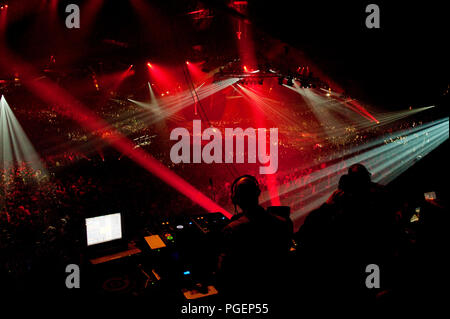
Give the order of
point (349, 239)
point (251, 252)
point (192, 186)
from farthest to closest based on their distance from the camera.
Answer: point (192, 186), point (349, 239), point (251, 252)

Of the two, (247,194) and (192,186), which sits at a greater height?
(247,194)

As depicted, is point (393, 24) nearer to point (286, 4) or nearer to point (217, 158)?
point (286, 4)

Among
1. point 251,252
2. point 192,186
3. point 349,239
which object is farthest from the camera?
point 192,186

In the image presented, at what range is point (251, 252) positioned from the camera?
1494 millimetres

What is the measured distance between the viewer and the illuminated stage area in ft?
6.37

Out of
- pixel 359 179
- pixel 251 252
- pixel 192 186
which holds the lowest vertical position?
pixel 192 186

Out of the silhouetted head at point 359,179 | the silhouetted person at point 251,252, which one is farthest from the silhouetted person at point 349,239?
the silhouetted person at point 251,252

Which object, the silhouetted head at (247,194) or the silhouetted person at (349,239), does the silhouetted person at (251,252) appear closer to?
the silhouetted head at (247,194)

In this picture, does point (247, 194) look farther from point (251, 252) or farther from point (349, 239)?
point (349, 239)

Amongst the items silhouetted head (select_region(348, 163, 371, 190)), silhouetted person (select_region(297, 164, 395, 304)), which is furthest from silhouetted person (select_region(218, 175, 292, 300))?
silhouetted head (select_region(348, 163, 371, 190))

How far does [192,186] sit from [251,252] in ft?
16.9

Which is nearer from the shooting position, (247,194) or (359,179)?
(247,194)

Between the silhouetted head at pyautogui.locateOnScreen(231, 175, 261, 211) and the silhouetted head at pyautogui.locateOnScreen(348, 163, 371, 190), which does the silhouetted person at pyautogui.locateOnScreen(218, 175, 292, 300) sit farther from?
the silhouetted head at pyautogui.locateOnScreen(348, 163, 371, 190)

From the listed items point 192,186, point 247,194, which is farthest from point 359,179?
point 192,186
